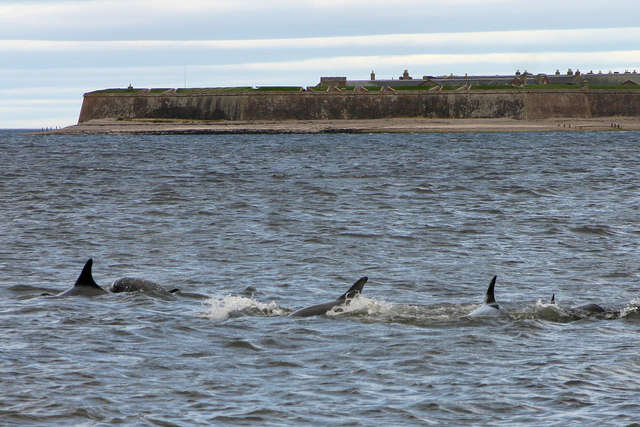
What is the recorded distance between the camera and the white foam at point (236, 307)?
1388cm

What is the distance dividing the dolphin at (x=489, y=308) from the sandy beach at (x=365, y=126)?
103m

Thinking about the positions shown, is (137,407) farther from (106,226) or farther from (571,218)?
(571,218)

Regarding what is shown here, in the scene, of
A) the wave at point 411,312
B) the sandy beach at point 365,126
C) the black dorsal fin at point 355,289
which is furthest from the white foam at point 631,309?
the sandy beach at point 365,126

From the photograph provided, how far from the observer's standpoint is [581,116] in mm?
127688

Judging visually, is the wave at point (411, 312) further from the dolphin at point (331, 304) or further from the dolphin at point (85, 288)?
the dolphin at point (85, 288)

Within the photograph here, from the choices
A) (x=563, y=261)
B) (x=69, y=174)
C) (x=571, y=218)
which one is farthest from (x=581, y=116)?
(x=563, y=261)

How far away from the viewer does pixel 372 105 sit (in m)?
129

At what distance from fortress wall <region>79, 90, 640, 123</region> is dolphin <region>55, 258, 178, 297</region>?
11354cm

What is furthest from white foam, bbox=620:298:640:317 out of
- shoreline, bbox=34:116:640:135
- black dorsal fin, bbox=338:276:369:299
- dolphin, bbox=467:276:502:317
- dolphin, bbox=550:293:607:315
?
shoreline, bbox=34:116:640:135

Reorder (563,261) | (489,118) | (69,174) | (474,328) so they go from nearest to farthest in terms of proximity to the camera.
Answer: (474,328) → (563,261) → (69,174) → (489,118)

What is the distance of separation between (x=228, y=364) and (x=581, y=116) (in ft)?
403

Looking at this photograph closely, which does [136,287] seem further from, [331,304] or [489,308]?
[489,308]

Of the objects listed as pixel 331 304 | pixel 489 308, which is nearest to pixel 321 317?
pixel 331 304

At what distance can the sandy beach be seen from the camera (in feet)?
385
